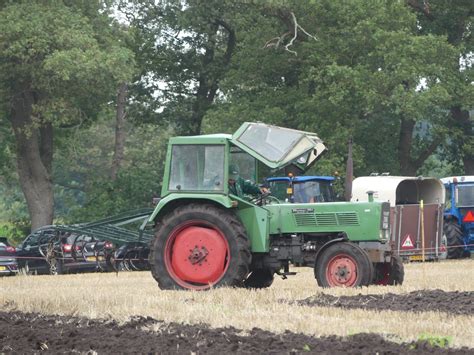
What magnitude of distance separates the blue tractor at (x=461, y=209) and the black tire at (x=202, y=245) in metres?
17.0

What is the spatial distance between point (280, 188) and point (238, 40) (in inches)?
738

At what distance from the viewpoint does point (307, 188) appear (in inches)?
1019

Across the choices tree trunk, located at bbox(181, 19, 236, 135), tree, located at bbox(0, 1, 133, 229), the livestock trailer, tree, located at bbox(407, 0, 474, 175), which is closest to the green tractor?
the livestock trailer

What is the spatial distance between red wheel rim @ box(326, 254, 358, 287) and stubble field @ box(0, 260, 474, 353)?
0.38 meters

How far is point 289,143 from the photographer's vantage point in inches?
651

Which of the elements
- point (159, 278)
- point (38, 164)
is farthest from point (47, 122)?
point (159, 278)

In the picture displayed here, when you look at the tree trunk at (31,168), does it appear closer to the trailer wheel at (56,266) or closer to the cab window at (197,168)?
the trailer wheel at (56,266)

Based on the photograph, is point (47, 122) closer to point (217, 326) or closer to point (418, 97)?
point (418, 97)

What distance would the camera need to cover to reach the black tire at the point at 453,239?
3212 centimetres

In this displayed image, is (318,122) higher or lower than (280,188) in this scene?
higher

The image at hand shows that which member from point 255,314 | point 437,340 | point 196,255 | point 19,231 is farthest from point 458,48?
point 437,340

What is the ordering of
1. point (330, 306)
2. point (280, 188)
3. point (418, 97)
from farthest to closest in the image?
point (418, 97)
point (280, 188)
point (330, 306)

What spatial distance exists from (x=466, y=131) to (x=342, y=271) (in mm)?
24308

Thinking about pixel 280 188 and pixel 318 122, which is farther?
pixel 318 122
